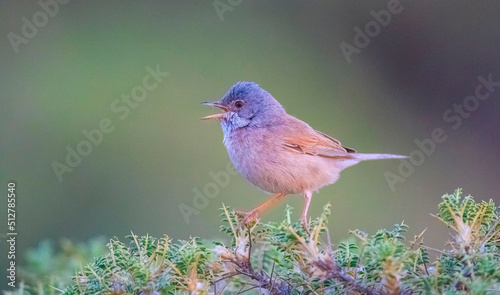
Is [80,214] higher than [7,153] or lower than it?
lower

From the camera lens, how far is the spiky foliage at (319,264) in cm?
146

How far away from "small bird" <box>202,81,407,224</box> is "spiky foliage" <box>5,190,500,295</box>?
219cm

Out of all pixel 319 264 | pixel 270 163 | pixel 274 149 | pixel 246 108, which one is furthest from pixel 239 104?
pixel 319 264

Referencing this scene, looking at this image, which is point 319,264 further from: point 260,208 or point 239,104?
point 239,104

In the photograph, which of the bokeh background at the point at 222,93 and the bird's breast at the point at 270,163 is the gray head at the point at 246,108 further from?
the bokeh background at the point at 222,93

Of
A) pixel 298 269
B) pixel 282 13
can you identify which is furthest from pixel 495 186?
pixel 298 269

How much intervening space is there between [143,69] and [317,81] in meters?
2.25

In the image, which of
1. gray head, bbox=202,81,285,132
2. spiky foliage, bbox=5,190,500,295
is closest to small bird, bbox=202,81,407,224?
gray head, bbox=202,81,285,132

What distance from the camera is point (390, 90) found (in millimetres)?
8109

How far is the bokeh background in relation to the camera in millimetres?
7367

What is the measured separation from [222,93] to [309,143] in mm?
3358

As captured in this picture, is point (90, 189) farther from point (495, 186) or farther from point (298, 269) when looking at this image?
point (298, 269)

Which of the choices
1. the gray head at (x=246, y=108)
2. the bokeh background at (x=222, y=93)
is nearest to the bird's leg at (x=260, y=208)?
the gray head at (x=246, y=108)

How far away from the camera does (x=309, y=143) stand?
15.1 ft
